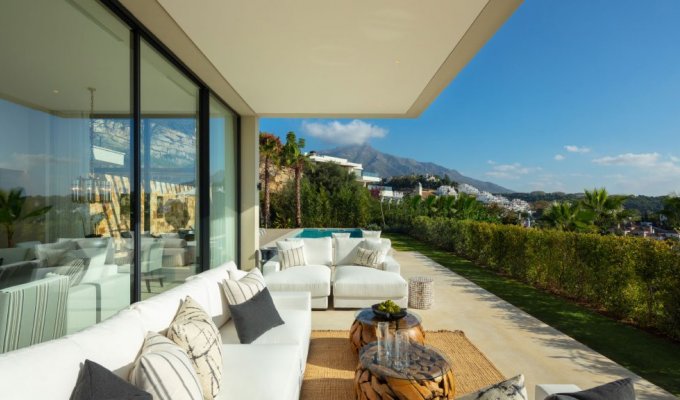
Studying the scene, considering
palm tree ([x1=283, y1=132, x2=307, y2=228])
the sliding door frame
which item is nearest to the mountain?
palm tree ([x1=283, y1=132, x2=307, y2=228])

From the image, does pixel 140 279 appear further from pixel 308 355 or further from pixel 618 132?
pixel 618 132

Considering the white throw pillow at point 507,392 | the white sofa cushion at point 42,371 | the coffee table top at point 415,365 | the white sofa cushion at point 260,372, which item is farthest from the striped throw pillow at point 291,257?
the white throw pillow at point 507,392

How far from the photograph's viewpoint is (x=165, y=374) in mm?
1483

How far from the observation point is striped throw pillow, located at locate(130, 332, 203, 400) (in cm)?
143

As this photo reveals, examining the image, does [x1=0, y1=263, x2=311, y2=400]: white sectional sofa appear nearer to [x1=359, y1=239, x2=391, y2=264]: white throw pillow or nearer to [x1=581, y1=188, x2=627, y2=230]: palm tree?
[x1=359, y1=239, x2=391, y2=264]: white throw pillow

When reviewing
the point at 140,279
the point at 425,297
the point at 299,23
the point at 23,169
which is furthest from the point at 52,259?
the point at 425,297

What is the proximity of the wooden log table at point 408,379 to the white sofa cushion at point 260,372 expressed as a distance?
1.47 feet

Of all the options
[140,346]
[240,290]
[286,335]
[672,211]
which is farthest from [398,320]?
[672,211]

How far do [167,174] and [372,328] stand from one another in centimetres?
286

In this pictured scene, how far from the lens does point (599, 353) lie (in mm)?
3537

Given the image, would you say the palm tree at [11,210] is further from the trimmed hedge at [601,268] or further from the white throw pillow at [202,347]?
the trimmed hedge at [601,268]

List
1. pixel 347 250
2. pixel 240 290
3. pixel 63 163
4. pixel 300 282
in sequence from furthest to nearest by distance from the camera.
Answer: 1. pixel 347 250
2. pixel 300 282
3. pixel 240 290
4. pixel 63 163

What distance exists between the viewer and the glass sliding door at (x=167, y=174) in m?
3.66

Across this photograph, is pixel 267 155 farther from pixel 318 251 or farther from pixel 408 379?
pixel 408 379
